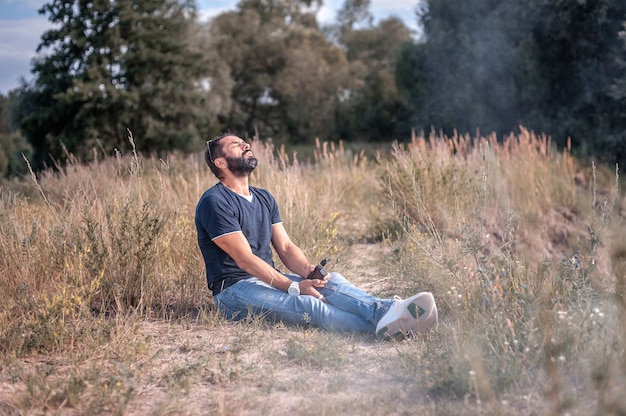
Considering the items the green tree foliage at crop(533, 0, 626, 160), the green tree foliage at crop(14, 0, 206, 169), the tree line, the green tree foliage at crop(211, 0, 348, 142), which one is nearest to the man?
the tree line

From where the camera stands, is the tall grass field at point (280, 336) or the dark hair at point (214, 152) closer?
the tall grass field at point (280, 336)

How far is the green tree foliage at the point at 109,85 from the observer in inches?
886

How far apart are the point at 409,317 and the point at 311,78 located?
29787mm

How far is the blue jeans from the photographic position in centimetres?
410

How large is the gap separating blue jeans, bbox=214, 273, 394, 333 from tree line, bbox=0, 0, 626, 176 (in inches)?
281

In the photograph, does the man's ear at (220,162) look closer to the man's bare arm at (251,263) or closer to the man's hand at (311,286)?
the man's bare arm at (251,263)

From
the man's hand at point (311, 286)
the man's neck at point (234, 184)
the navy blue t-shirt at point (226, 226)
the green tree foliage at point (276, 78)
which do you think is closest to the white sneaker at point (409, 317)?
the man's hand at point (311, 286)

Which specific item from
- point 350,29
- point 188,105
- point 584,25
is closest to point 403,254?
point 584,25

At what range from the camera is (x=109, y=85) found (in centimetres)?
2264

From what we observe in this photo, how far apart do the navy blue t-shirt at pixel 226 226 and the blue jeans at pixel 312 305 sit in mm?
115

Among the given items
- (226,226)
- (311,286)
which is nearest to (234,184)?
(226,226)

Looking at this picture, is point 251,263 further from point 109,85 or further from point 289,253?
point 109,85

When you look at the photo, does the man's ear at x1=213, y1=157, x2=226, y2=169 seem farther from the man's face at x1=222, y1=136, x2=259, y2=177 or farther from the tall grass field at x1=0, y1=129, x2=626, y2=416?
the tall grass field at x1=0, y1=129, x2=626, y2=416

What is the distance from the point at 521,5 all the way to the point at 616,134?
13.8 ft
